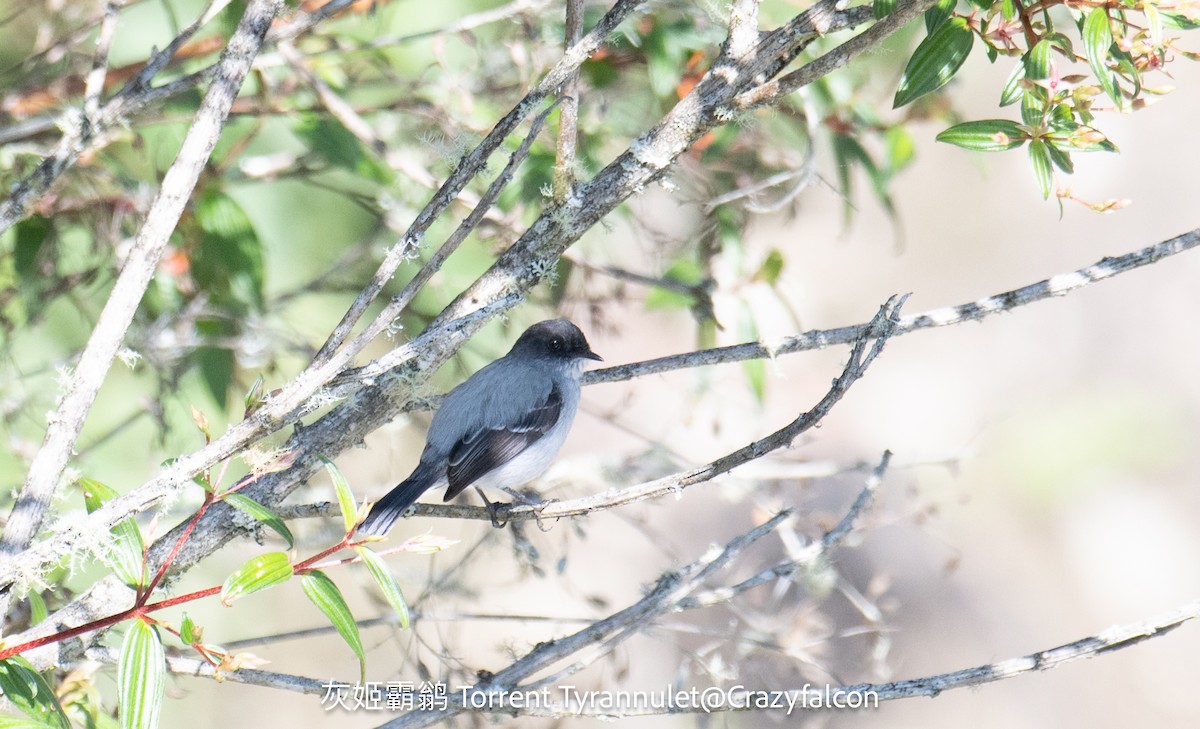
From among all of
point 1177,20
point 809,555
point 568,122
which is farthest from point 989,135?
point 809,555

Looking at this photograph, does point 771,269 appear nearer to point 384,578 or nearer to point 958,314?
point 958,314

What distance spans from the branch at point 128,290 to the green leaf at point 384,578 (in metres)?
0.60

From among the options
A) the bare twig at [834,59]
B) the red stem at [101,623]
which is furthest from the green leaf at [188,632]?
the bare twig at [834,59]

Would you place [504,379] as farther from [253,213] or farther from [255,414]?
[255,414]

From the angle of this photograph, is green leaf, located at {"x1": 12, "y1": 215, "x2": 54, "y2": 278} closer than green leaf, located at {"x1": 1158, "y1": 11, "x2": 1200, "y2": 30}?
No

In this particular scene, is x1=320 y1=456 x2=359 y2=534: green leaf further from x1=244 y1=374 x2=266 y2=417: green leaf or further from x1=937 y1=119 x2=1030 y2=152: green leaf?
x1=937 y1=119 x2=1030 y2=152: green leaf

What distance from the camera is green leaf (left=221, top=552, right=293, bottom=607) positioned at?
4.80 feet

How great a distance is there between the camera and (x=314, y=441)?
2078 mm

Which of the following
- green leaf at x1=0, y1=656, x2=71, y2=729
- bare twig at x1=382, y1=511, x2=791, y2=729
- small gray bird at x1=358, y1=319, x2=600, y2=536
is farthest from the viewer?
small gray bird at x1=358, y1=319, x2=600, y2=536

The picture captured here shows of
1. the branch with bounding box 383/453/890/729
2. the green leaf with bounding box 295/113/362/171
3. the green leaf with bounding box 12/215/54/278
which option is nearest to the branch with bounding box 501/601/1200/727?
the branch with bounding box 383/453/890/729

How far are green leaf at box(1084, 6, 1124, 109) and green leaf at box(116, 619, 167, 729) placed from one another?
175 cm

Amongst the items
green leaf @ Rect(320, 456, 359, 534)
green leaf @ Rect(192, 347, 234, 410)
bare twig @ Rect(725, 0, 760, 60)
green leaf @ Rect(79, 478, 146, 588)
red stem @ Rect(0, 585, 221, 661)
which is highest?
green leaf @ Rect(192, 347, 234, 410)

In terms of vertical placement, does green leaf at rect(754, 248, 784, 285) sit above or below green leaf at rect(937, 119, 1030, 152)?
above

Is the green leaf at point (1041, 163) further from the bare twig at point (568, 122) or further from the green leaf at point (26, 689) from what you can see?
the green leaf at point (26, 689)
